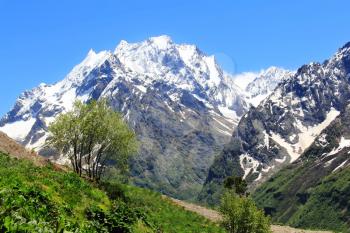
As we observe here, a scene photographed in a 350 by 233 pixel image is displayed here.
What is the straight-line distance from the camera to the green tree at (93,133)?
7031cm

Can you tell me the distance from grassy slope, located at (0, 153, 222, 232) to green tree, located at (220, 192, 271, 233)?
1982mm

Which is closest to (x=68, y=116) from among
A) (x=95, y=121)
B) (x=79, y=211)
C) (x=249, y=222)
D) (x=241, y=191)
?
(x=95, y=121)

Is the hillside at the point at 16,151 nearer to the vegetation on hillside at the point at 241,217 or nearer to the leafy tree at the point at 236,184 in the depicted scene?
the vegetation on hillside at the point at 241,217

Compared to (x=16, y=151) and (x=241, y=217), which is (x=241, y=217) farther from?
(x=16, y=151)

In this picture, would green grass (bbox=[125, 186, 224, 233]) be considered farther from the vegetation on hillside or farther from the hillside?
the hillside

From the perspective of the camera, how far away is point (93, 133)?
7044 centimetres

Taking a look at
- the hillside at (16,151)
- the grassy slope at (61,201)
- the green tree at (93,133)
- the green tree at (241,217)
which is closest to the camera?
the grassy slope at (61,201)

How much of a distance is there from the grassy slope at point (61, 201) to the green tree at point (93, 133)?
21.3ft

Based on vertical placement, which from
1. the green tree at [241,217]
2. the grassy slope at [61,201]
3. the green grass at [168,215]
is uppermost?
the green tree at [241,217]

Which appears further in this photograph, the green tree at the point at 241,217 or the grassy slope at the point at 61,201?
Result: the green tree at the point at 241,217

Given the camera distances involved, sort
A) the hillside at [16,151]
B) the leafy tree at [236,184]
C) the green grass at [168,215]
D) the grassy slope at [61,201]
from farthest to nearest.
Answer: the leafy tree at [236,184], the hillside at [16,151], the green grass at [168,215], the grassy slope at [61,201]

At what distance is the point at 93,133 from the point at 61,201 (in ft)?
106

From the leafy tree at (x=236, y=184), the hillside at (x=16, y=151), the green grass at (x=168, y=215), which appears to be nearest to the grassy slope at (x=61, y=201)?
the green grass at (x=168, y=215)

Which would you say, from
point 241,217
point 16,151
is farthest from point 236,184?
point 16,151
